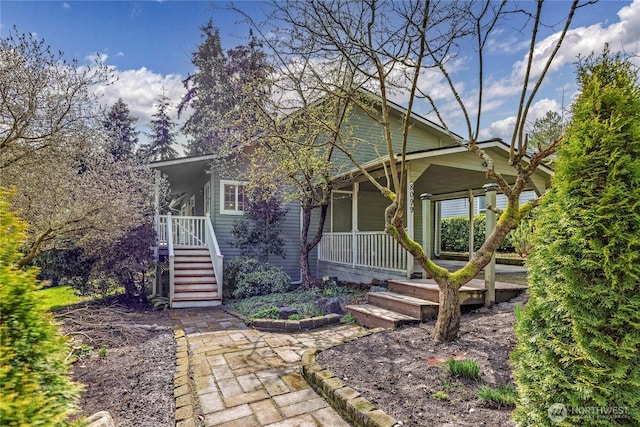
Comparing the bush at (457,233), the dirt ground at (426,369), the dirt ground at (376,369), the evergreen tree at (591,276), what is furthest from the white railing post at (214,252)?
the bush at (457,233)

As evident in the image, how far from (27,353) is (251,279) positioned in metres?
6.96

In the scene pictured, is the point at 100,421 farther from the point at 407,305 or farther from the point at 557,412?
the point at 407,305

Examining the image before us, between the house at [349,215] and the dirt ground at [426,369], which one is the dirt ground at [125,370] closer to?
the dirt ground at [426,369]

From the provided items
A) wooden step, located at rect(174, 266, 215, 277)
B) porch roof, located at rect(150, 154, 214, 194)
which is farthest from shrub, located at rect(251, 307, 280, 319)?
porch roof, located at rect(150, 154, 214, 194)

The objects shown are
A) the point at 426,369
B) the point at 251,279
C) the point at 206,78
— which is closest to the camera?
the point at 426,369

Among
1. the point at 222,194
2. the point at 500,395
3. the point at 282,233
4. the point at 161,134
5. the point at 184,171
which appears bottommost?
the point at 500,395

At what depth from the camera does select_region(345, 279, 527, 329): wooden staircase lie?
4.88 m

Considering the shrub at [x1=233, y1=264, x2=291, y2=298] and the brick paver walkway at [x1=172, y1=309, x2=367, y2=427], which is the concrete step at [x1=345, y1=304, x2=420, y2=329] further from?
the shrub at [x1=233, y1=264, x2=291, y2=298]

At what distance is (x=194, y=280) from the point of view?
8.32 meters

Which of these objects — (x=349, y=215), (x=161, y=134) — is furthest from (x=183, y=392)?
(x=161, y=134)

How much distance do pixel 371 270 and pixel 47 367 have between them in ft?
22.2

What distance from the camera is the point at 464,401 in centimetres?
265

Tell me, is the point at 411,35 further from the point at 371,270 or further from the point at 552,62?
the point at 371,270

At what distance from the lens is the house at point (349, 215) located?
7.04 m
